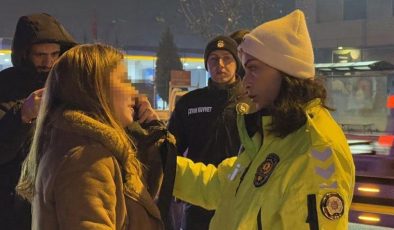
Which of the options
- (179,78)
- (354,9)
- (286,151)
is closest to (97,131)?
(286,151)

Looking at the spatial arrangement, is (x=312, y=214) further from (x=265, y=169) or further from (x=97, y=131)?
(x=97, y=131)

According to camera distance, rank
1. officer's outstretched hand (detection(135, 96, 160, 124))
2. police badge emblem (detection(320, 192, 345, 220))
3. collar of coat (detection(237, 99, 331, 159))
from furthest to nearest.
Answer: officer's outstretched hand (detection(135, 96, 160, 124)), collar of coat (detection(237, 99, 331, 159)), police badge emblem (detection(320, 192, 345, 220))

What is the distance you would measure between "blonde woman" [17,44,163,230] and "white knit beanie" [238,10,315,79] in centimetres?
52

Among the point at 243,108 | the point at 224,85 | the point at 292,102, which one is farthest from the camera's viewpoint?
the point at 224,85

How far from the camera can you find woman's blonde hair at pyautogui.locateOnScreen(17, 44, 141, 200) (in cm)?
188

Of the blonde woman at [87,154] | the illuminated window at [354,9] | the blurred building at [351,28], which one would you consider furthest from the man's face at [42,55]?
the illuminated window at [354,9]

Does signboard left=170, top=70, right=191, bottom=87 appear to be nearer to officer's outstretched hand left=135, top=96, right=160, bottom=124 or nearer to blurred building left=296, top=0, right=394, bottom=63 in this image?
officer's outstretched hand left=135, top=96, right=160, bottom=124

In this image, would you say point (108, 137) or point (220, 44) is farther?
point (220, 44)

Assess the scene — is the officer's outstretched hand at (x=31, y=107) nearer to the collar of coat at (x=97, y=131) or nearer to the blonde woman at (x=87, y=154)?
the blonde woman at (x=87, y=154)


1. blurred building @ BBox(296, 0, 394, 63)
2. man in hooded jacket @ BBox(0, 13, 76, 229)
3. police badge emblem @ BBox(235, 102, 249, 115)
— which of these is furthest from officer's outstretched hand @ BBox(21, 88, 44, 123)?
blurred building @ BBox(296, 0, 394, 63)

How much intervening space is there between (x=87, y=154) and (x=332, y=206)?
791mm

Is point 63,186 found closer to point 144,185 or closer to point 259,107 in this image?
point 144,185

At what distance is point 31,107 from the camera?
2.38 metres

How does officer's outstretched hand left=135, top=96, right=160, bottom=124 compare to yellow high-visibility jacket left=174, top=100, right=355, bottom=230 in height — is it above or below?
above
